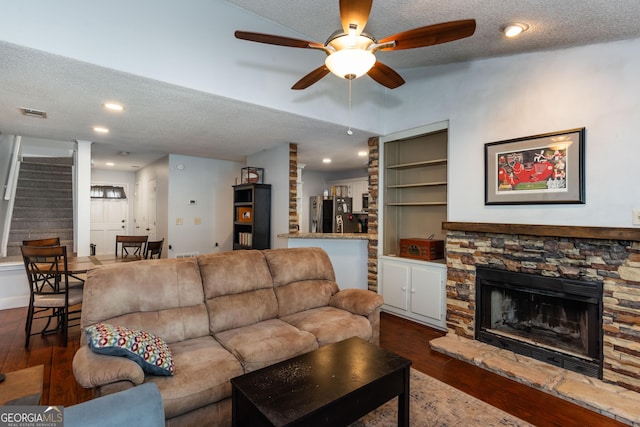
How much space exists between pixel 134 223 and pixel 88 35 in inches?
276

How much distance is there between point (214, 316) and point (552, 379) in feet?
9.04

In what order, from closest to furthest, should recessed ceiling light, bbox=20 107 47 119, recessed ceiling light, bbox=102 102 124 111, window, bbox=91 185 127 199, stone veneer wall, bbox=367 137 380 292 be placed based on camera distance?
recessed ceiling light, bbox=102 102 124 111
recessed ceiling light, bbox=20 107 47 119
stone veneer wall, bbox=367 137 380 292
window, bbox=91 185 127 199

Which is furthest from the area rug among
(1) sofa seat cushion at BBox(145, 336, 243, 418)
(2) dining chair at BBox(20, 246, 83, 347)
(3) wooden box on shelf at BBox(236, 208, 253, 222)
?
(3) wooden box on shelf at BBox(236, 208, 253, 222)

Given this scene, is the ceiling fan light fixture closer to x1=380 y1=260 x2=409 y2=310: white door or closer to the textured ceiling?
the textured ceiling

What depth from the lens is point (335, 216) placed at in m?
6.73

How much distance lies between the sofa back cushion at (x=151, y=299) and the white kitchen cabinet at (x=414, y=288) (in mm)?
2574

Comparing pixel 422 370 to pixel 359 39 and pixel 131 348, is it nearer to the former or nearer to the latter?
pixel 131 348

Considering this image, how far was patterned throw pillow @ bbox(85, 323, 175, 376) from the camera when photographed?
169 centimetres

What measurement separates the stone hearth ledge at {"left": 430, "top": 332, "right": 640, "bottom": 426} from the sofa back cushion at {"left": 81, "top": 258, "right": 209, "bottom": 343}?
2.39m

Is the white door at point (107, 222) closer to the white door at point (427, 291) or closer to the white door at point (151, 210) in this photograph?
the white door at point (151, 210)

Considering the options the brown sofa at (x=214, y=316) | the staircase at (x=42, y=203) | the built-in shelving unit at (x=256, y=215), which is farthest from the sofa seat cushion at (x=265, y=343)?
the staircase at (x=42, y=203)

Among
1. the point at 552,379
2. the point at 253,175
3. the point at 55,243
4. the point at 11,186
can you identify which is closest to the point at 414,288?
the point at 552,379

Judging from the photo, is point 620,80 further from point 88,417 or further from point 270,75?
point 88,417

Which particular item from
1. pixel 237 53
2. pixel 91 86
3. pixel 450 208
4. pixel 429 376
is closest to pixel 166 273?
pixel 91 86
